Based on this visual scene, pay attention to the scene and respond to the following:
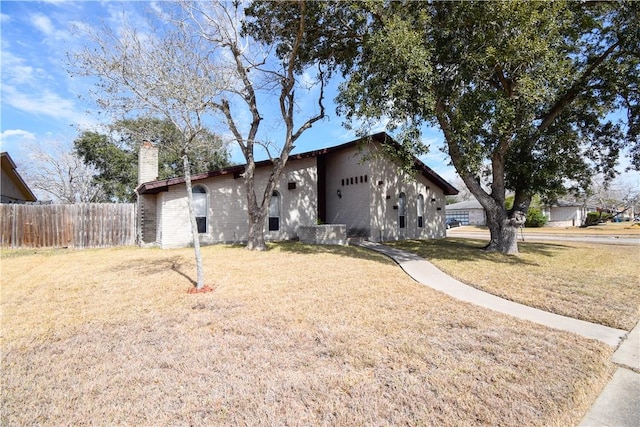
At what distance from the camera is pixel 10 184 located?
1889cm

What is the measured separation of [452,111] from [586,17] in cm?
574

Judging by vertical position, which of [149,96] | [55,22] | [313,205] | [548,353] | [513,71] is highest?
[55,22]

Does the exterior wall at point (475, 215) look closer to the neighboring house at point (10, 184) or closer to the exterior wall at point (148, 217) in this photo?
the exterior wall at point (148, 217)

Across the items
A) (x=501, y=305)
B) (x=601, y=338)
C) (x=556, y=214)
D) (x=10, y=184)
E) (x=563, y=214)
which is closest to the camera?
(x=601, y=338)

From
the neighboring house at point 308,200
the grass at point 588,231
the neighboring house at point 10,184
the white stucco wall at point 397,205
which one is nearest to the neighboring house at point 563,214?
the grass at point 588,231

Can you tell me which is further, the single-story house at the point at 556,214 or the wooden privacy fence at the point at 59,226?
the single-story house at the point at 556,214

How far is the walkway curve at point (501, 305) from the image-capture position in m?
4.49

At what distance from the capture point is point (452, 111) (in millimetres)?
9680

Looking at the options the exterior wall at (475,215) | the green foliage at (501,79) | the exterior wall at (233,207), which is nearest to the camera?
the green foliage at (501,79)

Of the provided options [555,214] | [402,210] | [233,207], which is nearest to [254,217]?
[233,207]

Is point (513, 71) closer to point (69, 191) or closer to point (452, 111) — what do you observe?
point (452, 111)

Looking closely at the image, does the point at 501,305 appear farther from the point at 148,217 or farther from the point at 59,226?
the point at 59,226

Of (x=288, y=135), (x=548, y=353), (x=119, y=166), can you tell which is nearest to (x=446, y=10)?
(x=288, y=135)

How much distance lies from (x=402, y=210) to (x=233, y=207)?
9034mm
